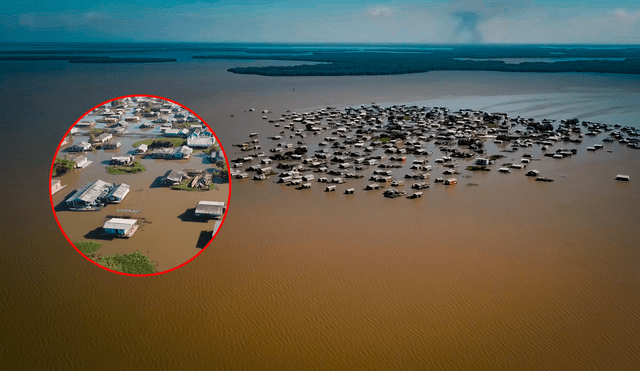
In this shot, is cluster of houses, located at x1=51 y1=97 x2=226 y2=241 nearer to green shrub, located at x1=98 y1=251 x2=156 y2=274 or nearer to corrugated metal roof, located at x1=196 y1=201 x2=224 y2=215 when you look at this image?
corrugated metal roof, located at x1=196 y1=201 x2=224 y2=215

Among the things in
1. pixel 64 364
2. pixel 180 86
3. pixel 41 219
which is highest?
pixel 180 86

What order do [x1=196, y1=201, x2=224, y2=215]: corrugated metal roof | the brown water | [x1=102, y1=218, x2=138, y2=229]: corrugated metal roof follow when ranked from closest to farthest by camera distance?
[x1=102, y1=218, x2=138, y2=229]: corrugated metal roof, [x1=196, y1=201, x2=224, y2=215]: corrugated metal roof, the brown water

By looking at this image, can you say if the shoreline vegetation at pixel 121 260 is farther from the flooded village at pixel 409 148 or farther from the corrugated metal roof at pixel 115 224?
the flooded village at pixel 409 148

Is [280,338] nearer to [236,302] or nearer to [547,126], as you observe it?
[236,302]

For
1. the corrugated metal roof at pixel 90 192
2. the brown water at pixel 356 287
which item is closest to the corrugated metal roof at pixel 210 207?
the corrugated metal roof at pixel 90 192

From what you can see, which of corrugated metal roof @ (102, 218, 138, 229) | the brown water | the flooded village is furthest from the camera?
the flooded village

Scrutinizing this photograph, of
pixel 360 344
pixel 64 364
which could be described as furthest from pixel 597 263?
pixel 64 364

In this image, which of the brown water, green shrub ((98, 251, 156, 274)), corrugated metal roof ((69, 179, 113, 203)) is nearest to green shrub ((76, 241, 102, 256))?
green shrub ((98, 251, 156, 274))
